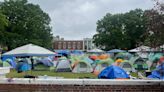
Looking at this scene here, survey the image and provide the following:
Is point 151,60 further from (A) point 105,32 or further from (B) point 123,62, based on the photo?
(A) point 105,32

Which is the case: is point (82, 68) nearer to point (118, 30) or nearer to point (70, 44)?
point (118, 30)

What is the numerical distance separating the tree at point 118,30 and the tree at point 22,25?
16.4 meters

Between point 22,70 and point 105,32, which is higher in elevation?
point 105,32

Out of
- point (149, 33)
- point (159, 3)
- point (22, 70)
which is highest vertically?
point (159, 3)

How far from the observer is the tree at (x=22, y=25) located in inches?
3130

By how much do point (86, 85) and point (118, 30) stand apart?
81.2 meters

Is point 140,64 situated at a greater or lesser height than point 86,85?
lesser

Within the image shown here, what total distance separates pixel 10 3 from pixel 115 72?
6815 centimetres

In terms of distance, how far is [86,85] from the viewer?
1105cm

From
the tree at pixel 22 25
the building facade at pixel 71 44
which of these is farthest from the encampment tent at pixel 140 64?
the building facade at pixel 71 44

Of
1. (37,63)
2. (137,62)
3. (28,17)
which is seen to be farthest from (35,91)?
(28,17)

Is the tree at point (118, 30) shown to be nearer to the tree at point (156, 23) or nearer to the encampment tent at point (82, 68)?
the encampment tent at point (82, 68)

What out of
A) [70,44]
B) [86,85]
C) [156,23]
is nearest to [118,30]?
[70,44]

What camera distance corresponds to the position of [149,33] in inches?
395
